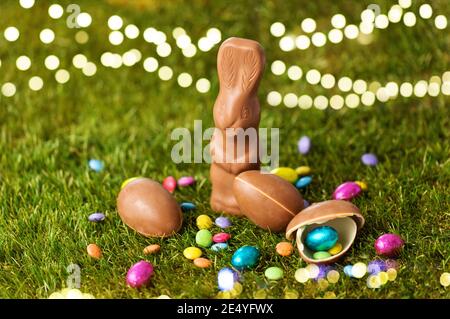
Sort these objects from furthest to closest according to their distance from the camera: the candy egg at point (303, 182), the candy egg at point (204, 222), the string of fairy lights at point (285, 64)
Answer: the string of fairy lights at point (285, 64) → the candy egg at point (303, 182) → the candy egg at point (204, 222)

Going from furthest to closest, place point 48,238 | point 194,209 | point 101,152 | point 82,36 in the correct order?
point 82,36 → point 101,152 → point 194,209 → point 48,238

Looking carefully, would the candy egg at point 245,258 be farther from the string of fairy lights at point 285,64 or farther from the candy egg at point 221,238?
the string of fairy lights at point 285,64

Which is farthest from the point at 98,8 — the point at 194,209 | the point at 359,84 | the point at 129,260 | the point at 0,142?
the point at 129,260

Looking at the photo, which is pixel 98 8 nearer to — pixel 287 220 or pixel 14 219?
pixel 14 219

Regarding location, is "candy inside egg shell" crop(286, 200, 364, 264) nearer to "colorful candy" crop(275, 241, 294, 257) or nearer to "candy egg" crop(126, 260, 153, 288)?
"colorful candy" crop(275, 241, 294, 257)

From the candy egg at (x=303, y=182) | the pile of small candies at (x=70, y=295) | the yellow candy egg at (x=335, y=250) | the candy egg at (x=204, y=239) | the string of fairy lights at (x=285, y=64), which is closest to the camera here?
the pile of small candies at (x=70, y=295)

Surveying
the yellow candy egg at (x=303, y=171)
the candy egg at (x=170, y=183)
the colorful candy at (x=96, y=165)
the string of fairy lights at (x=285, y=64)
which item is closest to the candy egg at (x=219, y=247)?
the candy egg at (x=170, y=183)

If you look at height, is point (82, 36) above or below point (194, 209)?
above
